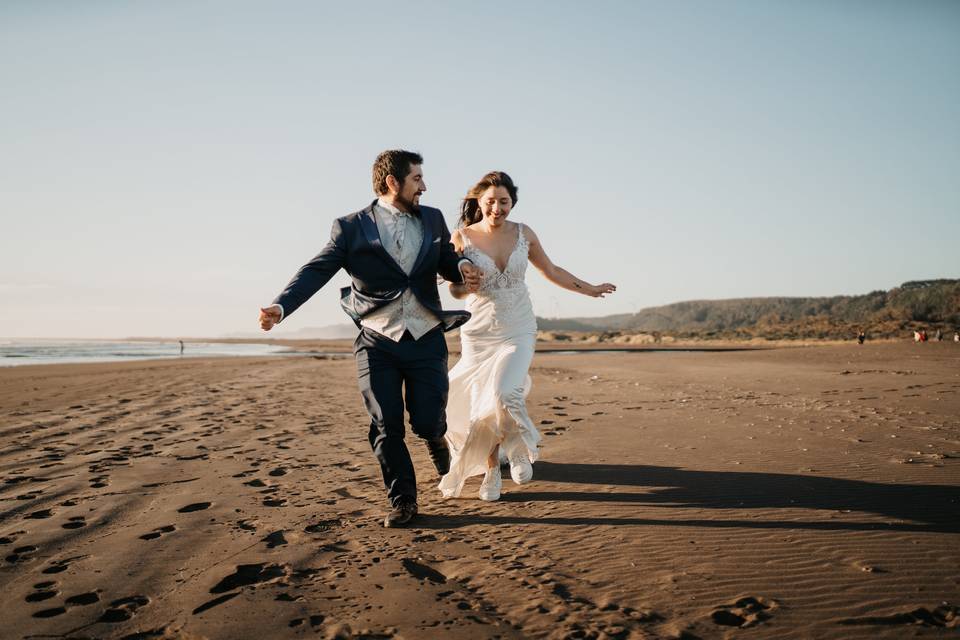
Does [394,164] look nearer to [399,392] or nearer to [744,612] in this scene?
[399,392]

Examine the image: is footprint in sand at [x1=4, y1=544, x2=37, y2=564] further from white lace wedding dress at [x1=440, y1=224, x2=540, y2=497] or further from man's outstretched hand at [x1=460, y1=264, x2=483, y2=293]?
man's outstretched hand at [x1=460, y1=264, x2=483, y2=293]

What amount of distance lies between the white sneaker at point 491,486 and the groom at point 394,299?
2.03 feet

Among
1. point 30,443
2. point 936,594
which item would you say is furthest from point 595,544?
point 30,443

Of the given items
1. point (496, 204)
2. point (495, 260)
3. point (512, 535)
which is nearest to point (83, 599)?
point (512, 535)

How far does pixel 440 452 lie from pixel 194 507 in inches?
70.7

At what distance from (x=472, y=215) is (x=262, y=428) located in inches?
168

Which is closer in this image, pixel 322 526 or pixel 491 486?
pixel 322 526

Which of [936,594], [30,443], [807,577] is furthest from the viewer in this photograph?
[30,443]

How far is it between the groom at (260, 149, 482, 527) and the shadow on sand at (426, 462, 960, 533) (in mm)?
673

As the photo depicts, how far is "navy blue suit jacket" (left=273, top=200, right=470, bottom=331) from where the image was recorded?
4309 mm

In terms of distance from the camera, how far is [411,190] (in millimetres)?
4387

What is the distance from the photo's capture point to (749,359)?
824 inches

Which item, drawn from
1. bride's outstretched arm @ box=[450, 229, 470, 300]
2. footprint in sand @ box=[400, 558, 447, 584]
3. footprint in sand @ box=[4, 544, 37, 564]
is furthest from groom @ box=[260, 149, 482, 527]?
footprint in sand @ box=[4, 544, 37, 564]

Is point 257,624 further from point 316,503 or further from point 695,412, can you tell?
point 695,412
